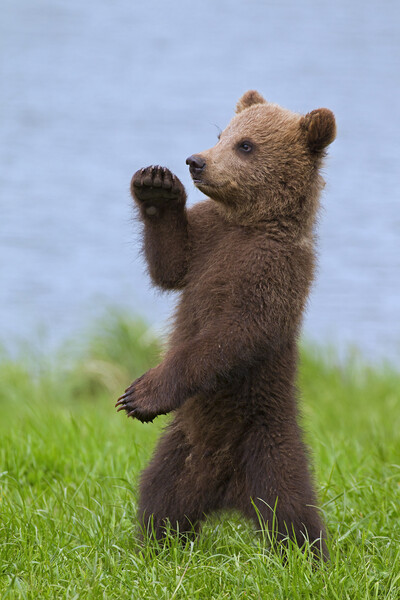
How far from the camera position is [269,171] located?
392 cm

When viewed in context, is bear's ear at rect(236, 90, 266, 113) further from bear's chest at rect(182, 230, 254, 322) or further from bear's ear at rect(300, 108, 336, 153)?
bear's chest at rect(182, 230, 254, 322)

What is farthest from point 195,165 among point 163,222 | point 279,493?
point 279,493

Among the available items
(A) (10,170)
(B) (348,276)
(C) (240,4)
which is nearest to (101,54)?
(C) (240,4)

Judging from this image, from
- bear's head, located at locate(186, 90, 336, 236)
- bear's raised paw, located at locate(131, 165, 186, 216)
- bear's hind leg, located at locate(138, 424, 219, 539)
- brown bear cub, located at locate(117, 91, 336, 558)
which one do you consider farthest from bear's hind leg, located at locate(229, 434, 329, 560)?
bear's raised paw, located at locate(131, 165, 186, 216)

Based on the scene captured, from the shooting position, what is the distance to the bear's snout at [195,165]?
384cm

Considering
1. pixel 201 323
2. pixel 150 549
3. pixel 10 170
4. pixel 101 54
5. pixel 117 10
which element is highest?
pixel 117 10

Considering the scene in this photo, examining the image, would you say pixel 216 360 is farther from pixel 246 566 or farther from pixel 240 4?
pixel 240 4

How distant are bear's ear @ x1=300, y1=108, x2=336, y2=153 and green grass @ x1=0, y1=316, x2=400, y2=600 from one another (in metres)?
1.60

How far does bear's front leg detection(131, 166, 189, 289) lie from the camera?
3.96 meters

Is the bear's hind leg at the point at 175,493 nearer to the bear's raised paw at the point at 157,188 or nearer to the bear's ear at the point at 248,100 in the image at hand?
the bear's raised paw at the point at 157,188

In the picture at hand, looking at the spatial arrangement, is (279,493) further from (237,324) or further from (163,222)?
(163,222)

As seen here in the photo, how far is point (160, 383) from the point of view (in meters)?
3.77

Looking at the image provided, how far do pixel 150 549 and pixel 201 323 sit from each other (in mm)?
942

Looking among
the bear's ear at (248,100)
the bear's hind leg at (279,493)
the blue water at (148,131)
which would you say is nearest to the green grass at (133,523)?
Answer: the bear's hind leg at (279,493)
